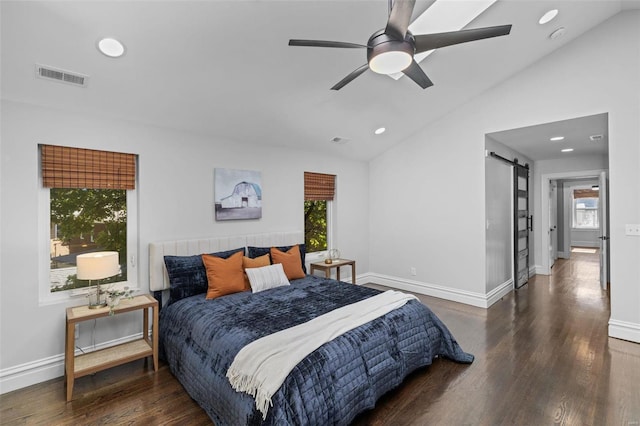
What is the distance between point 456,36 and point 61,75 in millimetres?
2887

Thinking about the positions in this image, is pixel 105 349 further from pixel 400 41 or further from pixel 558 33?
pixel 558 33

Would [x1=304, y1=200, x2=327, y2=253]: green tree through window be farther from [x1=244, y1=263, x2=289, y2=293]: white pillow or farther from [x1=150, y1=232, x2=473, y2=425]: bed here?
[x1=150, y1=232, x2=473, y2=425]: bed

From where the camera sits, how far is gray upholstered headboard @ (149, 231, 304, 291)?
3225 millimetres

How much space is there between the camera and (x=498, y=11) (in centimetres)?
296

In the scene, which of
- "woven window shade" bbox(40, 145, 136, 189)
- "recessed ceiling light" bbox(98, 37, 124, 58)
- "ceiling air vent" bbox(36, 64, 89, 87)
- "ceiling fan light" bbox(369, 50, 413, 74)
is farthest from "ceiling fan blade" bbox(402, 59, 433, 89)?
"woven window shade" bbox(40, 145, 136, 189)

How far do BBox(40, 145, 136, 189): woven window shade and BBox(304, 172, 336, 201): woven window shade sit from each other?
7.98 feet

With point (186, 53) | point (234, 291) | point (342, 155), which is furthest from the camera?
point (342, 155)

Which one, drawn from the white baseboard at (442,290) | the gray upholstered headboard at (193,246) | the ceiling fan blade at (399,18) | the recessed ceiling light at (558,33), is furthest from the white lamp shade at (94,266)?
the recessed ceiling light at (558,33)

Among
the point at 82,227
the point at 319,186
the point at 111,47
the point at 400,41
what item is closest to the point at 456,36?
the point at 400,41

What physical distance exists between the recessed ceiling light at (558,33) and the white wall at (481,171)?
0.32 metres

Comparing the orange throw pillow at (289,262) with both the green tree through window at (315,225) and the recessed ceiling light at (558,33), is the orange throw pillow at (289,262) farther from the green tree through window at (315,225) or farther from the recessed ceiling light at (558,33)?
the recessed ceiling light at (558,33)

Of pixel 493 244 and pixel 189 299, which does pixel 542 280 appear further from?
pixel 189 299

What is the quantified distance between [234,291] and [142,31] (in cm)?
237

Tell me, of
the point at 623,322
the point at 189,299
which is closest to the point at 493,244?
the point at 623,322
